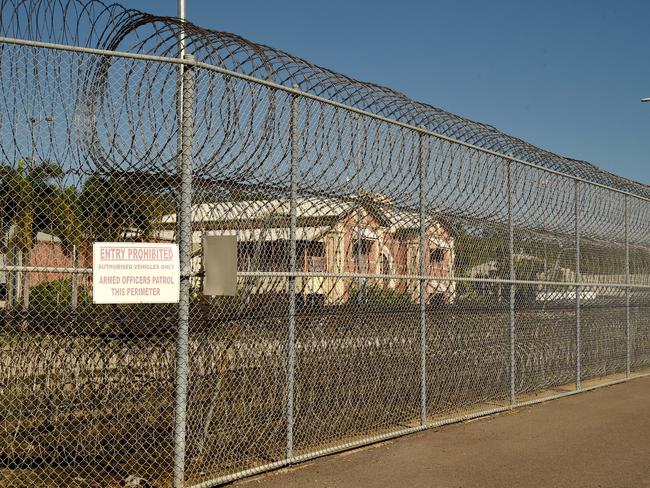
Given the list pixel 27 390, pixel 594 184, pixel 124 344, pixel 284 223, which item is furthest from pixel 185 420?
pixel 594 184

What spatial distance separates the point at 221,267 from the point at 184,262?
0.26 metres

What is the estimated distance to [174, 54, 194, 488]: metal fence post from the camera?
559 centimetres

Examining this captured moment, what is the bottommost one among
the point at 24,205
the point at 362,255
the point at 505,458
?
the point at 505,458

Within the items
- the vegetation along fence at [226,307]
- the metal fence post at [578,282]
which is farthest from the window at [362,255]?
the metal fence post at [578,282]

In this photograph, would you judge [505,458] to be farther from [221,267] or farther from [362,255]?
[221,267]

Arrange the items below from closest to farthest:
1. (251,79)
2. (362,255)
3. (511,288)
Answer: (251,79), (362,255), (511,288)

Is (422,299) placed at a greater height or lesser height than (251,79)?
lesser

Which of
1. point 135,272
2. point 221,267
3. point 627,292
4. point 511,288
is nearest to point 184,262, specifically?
point 221,267

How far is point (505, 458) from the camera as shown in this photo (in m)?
7.24

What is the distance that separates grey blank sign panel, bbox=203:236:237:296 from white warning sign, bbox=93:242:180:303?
0.26 meters

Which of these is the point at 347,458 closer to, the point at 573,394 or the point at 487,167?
the point at 487,167

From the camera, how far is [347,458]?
697 cm

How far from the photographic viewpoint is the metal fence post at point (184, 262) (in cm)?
559

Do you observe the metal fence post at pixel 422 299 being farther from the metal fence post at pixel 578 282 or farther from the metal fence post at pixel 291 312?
the metal fence post at pixel 578 282
